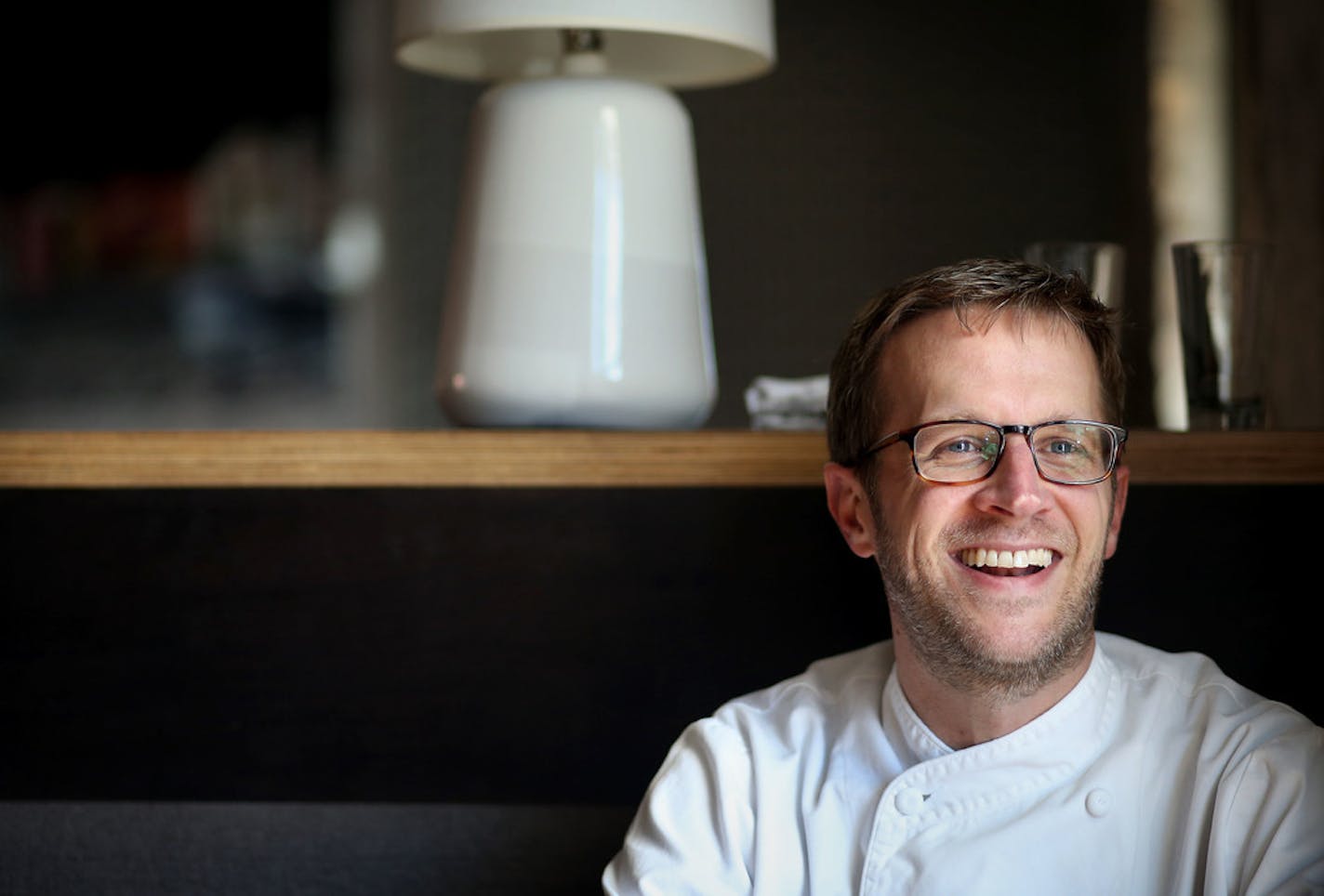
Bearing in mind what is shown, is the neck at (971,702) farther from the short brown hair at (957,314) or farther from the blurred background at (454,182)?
the blurred background at (454,182)

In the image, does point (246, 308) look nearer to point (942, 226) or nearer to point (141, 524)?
point (942, 226)

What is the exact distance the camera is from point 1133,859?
3.27 ft

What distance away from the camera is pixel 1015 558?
101 centimetres

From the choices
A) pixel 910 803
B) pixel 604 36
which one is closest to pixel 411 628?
→ pixel 910 803

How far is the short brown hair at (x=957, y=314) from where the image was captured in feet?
3.47

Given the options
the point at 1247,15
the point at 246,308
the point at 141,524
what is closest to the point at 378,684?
the point at 141,524

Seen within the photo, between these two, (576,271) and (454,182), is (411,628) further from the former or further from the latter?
(454,182)

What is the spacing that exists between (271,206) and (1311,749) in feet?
11.1

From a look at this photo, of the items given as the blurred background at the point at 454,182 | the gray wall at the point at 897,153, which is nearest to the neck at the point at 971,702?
the blurred background at the point at 454,182

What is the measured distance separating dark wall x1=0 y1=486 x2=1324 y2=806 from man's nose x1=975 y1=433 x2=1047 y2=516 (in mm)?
228

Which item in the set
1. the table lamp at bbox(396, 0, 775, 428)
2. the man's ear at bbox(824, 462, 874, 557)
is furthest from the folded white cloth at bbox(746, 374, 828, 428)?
the man's ear at bbox(824, 462, 874, 557)

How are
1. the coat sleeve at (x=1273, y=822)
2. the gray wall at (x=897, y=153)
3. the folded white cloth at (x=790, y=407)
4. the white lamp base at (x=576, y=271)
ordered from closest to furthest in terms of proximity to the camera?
the coat sleeve at (x=1273, y=822)
the white lamp base at (x=576, y=271)
the folded white cloth at (x=790, y=407)
the gray wall at (x=897, y=153)

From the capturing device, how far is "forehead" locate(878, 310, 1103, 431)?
3.39ft

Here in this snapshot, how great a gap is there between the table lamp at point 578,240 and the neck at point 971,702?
0.31 metres
